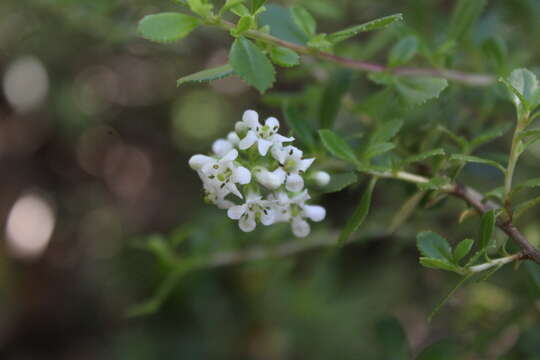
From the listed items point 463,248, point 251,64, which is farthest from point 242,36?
point 463,248

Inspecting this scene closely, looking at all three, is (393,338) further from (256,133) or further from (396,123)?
(256,133)

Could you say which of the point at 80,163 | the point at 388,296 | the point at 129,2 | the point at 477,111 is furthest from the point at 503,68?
the point at 80,163

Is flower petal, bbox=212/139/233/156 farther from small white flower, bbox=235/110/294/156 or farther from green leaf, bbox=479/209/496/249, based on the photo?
green leaf, bbox=479/209/496/249

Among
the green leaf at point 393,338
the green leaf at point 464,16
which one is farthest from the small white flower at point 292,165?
the green leaf at point 464,16

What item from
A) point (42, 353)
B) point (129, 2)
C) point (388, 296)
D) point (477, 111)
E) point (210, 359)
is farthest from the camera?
point (42, 353)

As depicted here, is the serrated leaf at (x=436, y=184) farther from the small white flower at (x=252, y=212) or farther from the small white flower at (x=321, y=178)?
the small white flower at (x=252, y=212)

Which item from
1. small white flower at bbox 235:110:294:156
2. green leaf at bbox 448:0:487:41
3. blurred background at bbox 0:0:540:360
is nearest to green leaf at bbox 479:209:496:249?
blurred background at bbox 0:0:540:360

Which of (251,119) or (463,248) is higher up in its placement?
(251,119)

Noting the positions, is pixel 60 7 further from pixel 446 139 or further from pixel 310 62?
pixel 446 139
